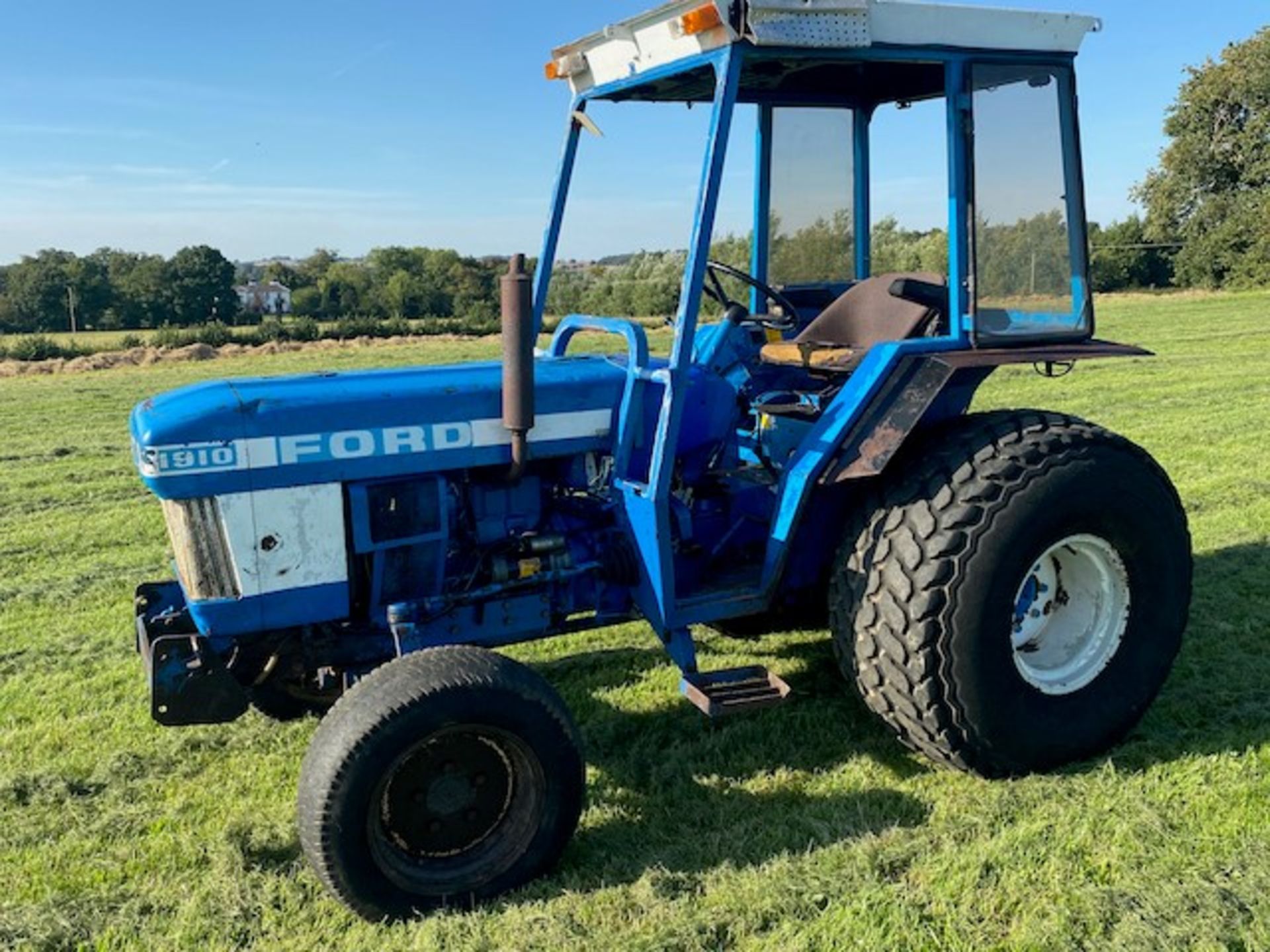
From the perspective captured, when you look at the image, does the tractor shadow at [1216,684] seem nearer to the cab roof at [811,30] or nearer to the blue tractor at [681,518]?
the blue tractor at [681,518]

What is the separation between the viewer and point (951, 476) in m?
3.36

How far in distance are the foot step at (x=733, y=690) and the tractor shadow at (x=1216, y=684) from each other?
3.55 ft

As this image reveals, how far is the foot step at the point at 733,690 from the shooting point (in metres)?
3.30

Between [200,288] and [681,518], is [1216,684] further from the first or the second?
[200,288]

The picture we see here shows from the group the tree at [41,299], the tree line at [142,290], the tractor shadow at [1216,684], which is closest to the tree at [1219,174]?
the tree line at [142,290]

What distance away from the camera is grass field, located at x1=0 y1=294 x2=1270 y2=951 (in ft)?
8.93

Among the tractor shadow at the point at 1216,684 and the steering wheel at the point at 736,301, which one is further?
the steering wheel at the point at 736,301

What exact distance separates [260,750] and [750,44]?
2.95m

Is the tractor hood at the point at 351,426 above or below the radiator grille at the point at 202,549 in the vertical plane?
above

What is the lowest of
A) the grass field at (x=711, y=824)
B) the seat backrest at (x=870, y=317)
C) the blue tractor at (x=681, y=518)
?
the grass field at (x=711, y=824)

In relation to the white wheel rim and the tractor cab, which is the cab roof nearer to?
the tractor cab

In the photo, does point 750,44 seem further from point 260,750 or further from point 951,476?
point 260,750

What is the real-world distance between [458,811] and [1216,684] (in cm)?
302

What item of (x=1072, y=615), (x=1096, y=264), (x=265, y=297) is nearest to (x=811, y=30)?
(x=1072, y=615)
